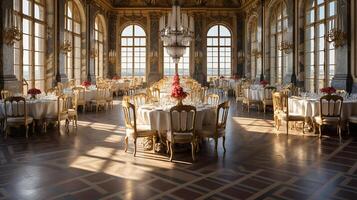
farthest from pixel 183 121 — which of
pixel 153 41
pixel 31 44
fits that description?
pixel 153 41

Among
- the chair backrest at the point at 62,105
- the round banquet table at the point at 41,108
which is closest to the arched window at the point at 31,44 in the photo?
the round banquet table at the point at 41,108

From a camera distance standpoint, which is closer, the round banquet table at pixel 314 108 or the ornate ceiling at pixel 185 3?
the round banquet table at pixel 314 108

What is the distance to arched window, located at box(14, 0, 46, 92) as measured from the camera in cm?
1138

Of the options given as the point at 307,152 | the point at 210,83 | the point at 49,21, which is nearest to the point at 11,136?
the point at 307,152

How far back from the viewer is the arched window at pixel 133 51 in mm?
21766

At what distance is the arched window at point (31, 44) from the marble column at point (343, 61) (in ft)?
31.6

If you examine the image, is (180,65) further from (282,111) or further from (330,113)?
(330,113)

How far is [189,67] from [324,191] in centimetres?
1796

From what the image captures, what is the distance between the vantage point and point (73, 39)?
15.9 meters

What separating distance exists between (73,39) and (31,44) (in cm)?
380

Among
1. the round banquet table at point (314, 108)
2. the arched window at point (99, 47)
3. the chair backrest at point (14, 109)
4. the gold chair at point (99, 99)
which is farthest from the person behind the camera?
the arched window at point (99, 47)

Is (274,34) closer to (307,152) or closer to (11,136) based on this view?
(307,152)

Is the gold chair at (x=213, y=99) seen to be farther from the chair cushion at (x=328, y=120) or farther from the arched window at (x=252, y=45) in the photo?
the arched window at (x=252, y=45)

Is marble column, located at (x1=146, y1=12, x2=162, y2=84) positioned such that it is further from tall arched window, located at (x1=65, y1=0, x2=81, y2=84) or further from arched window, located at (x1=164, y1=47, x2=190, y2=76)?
tall arched window, located at (x1=65, y1=0, x2=81, y2=84)
